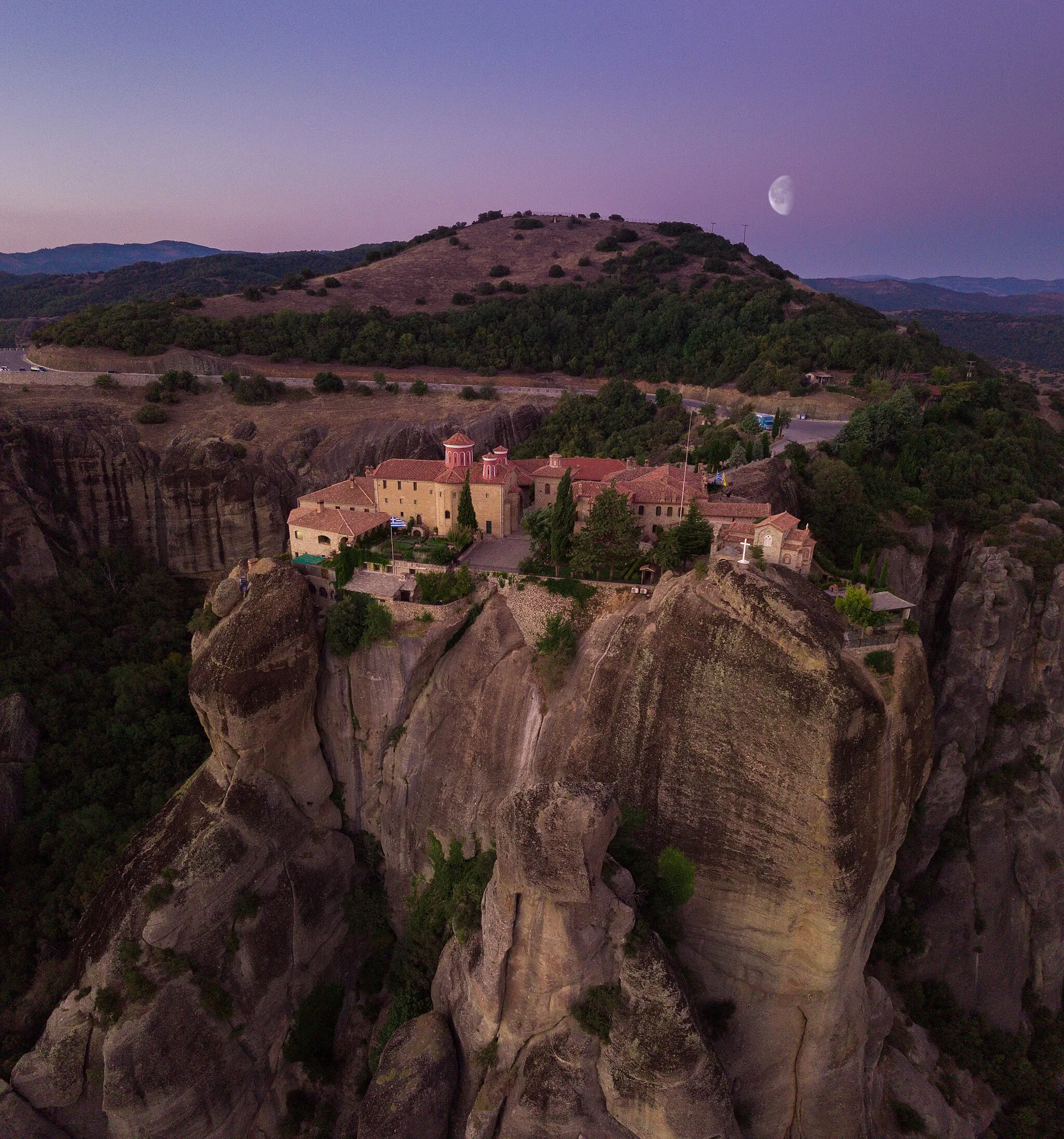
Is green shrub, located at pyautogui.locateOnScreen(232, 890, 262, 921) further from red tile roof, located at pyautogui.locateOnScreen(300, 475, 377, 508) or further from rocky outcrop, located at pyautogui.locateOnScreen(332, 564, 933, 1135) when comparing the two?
red tile roof, located at pyautogui.locateOnScreen(300, 475, 377, 508)

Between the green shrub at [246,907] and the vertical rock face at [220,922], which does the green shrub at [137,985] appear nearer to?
the vertical rock face at [220,922]

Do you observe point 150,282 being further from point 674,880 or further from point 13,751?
point 674,880

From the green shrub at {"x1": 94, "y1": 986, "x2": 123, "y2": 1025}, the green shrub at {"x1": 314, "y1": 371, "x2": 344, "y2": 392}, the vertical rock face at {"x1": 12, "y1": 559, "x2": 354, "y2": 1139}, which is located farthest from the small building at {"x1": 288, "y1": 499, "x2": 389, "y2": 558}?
the green shrub at {"x1": 314, "y1": 371, "x2": 344, "y2": 392}

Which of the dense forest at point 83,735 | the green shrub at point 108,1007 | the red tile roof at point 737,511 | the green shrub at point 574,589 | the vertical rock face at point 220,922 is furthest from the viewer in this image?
the red tile roof at point 737,511

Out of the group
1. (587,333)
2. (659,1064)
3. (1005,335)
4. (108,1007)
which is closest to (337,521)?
(108,1007)

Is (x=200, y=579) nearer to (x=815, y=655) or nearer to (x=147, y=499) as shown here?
(x=147, y=499)

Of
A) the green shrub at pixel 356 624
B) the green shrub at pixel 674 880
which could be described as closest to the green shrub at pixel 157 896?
the green shrub at pixel 356 624
